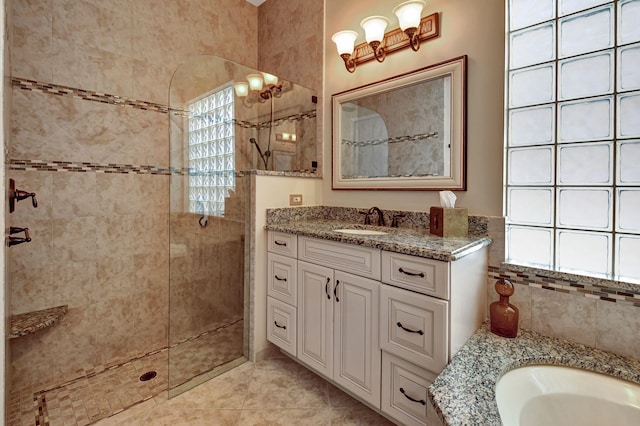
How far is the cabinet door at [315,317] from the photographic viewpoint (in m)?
1.72

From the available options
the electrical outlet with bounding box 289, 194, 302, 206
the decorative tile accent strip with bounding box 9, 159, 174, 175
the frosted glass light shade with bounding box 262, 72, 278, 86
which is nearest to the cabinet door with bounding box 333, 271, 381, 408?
the electrical outlet with bounding box 289, 194, 302, 206

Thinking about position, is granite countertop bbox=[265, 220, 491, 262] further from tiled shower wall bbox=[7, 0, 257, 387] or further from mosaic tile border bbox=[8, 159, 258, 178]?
tiled shower wall bbox=[7, 0, 257, 387]

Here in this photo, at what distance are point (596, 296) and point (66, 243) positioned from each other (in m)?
3.00

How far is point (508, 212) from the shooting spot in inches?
66.2

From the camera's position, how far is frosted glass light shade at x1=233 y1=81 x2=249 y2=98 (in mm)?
2117

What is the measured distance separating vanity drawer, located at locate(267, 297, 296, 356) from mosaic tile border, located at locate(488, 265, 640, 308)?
122 centimetres

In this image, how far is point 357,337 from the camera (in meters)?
1.58

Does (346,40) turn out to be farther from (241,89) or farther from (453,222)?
(453,222)

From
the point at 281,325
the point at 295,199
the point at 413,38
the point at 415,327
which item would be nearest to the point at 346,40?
the point at 413,38

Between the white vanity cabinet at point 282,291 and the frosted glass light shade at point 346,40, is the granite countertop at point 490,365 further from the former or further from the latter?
the frosted glass light shade at point 346,40

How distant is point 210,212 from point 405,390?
5.14 ft

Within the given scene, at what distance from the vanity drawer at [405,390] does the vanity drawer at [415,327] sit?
5 centimetres

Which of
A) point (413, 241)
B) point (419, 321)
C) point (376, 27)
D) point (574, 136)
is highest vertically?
point (376, 27)

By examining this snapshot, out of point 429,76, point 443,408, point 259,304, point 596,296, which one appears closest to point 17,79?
point 259,304
